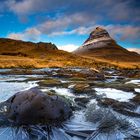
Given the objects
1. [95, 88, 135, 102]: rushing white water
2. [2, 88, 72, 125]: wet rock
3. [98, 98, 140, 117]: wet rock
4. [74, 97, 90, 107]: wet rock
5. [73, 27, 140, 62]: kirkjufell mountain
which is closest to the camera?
[2, 88, 72, 125]: wet rock

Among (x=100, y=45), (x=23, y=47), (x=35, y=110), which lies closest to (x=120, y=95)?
(x=35, y=110)

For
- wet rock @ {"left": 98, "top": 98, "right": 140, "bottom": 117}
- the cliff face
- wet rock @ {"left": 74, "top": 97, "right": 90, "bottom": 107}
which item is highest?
the cliff face

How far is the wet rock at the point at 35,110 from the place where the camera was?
1154cm

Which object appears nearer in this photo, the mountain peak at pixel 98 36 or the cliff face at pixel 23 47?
the cliff face at pixel 23 47

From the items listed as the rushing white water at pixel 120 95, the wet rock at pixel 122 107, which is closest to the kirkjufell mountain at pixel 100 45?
the rushing white water at pixel 120 95

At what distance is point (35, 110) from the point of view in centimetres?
1170

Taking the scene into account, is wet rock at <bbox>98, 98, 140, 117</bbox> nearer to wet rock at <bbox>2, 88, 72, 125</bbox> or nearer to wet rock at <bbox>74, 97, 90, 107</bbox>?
wet rock at <bbox>74, 97, 90, 107</bbox>

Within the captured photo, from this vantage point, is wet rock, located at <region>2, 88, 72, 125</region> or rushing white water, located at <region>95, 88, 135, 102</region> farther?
rushing white water, located at <region>95, 88, 135, 102</region>

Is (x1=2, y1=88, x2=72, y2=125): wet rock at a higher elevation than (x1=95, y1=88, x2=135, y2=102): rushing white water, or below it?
higher

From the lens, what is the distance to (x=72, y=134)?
10.4m

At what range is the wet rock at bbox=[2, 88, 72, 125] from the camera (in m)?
11.5

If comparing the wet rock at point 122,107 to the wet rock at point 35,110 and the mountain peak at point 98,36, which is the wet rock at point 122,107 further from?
the mountain peak at point 98,36

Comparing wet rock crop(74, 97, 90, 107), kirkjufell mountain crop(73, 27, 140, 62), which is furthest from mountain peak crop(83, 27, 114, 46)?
wet rock crop(74, 97, 90, 107)

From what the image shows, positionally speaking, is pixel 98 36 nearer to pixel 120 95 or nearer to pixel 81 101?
pixel 120 95
